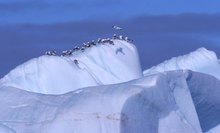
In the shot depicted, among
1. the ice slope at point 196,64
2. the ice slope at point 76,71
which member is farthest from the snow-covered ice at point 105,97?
the ice slope at point 196,64

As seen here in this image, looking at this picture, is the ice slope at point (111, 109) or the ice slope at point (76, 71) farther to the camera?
the ice slope at point (76, 71)

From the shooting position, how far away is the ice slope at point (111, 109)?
615 inches

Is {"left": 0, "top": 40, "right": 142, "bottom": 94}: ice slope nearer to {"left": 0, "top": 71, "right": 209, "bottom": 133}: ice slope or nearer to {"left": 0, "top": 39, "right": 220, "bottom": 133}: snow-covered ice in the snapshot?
{"left": 0, "top": 39, "right": 220, "bottom": 133}: snow-covered ice

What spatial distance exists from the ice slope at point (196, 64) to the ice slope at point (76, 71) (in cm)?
296

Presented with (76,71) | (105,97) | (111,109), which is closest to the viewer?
(111,109)

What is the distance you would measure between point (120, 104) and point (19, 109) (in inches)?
88.1

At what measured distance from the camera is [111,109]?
15.6 meters

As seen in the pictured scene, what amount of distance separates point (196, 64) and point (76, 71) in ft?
16.5

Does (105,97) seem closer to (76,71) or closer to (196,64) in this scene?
(76,71)

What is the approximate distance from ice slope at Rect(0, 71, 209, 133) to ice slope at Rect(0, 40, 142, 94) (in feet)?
5.66

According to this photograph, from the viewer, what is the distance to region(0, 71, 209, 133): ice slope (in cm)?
1562

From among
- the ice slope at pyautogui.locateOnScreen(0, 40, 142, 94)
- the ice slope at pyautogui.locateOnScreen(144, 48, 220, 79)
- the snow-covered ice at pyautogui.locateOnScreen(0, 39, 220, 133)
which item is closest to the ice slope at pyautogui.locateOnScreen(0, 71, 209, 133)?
the snow-covered ice at pyautogui.locateOnScreen(0, 39, 220, 133)

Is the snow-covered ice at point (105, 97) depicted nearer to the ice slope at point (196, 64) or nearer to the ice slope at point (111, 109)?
the ice slope at point (111, 109)

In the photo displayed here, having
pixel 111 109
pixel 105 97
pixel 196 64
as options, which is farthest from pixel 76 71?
pixel 196 64
